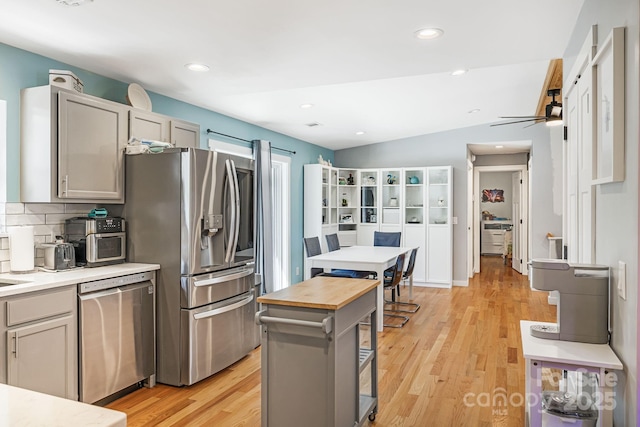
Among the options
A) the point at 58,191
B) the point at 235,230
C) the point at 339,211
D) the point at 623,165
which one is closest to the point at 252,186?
the point at 235,230

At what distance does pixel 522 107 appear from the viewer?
A: 6.51m

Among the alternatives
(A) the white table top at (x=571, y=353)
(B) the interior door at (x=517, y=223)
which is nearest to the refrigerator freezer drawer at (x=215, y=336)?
(A) the white table top at (x=571, y=353)

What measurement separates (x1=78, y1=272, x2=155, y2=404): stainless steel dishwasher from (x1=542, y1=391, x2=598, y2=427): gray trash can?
264cm

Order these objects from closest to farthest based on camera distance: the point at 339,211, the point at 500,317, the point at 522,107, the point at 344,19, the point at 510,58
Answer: the point at 344,19
the point at 510,58
the point at 500,317
the point at 522,107
the point at 339,211

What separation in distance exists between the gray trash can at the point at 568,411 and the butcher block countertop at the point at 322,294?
3.39 feet

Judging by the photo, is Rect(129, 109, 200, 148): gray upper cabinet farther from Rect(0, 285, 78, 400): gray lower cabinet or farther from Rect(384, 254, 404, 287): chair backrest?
Rect(384, 254, 404, 287): chair backrest

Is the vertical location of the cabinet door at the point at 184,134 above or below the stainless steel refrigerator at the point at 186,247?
above

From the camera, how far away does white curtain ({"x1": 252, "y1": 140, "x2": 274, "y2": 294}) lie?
5875 millimetres

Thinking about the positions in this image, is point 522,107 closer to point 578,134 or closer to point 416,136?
point 416,136

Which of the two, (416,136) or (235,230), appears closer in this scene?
(235,230)

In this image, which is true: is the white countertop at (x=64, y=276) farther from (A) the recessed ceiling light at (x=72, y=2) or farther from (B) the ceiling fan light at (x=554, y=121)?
(B) the ceiling fan light at (x=554, y=121)

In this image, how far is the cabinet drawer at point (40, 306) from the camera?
2436 millimetres

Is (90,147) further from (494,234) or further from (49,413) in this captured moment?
(494,234)

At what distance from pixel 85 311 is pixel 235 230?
4.28 ft
